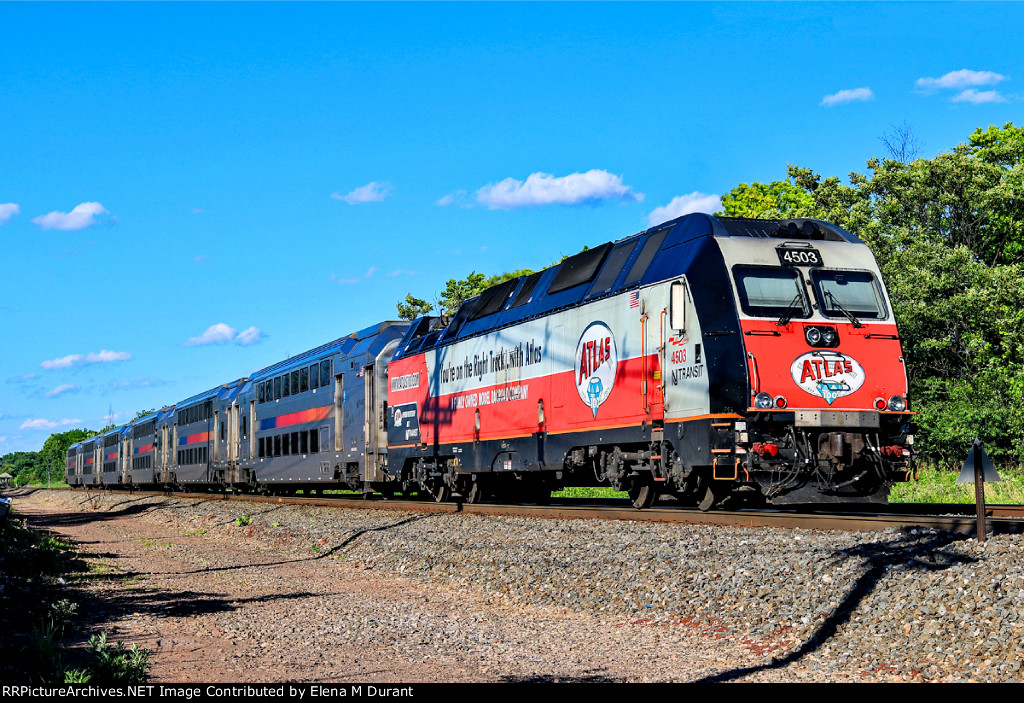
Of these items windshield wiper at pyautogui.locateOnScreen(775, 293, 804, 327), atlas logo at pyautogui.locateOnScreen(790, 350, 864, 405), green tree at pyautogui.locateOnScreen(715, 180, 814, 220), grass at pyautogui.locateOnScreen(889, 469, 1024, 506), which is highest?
green tree at pyautogui.locateOnScreen(715, 180, 814, 220)

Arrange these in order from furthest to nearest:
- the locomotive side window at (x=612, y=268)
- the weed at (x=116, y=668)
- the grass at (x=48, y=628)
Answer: the locomotive side window at (x=612, y=268), the grass at (x=48, y=628), the weed at (x=116, y=668)

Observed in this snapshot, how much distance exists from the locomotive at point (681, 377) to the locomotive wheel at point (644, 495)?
4 centimetres

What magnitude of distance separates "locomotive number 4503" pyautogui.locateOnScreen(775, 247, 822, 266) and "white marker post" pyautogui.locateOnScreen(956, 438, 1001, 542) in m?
4.71

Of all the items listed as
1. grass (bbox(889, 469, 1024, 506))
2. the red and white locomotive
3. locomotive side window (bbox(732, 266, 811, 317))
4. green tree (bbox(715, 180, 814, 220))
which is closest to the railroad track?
the red and white locomotive

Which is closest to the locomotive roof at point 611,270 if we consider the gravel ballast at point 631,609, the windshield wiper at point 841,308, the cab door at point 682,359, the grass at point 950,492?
the cab door at point 682,359

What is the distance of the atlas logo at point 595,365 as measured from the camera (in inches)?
607

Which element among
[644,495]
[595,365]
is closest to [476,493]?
[644,495]

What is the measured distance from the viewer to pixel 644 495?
15.6 metres

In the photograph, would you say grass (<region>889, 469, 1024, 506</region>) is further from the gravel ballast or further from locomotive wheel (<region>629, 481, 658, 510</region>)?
the gravel ballast

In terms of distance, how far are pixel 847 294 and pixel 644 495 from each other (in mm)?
4543

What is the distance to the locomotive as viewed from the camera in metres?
12.8

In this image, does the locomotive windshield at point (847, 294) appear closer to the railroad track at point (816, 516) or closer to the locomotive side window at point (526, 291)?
the railroad track at point (816, 516)

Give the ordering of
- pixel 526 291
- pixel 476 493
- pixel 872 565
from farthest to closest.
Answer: pixel 476 493 < pixel 526 291 < pixel 872 565

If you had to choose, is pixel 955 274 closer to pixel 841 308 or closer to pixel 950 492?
pixel 950 492
